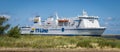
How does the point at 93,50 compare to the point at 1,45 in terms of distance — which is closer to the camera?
the point at 93,50

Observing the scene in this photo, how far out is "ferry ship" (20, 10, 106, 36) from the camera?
103 m

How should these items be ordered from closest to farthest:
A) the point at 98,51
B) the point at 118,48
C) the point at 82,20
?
the point at 98,51 < the point at 118,48 < the point at 82,20

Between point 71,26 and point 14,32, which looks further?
point 71,26

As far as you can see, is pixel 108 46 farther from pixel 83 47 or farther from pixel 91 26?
pixel 91 26

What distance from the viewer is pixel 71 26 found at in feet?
343

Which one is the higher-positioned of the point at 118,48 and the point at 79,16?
the point at 79,16

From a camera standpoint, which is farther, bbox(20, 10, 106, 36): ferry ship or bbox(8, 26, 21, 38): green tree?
bbox(20, 10, 106, 36): ferry ship

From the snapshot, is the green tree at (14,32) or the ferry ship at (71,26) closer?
the green tree at (14,32)

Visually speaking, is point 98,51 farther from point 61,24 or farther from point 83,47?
point 61,24

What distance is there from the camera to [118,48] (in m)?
38.8

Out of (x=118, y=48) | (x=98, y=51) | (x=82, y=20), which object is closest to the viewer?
(x=98, y=51)

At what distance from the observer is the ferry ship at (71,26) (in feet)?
339

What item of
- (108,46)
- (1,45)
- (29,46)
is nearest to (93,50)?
(108,46)

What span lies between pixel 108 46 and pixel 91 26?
66243 mm
